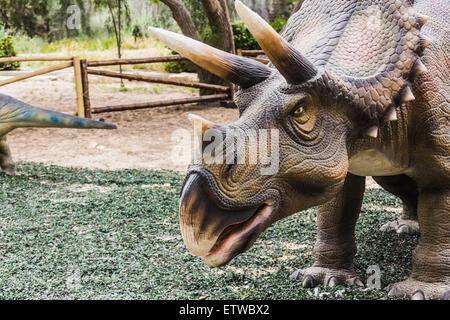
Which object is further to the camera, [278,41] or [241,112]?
[241,112]

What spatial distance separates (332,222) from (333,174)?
1.11 metres

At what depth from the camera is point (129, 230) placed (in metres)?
4.54

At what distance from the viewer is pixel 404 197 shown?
4.13 metres

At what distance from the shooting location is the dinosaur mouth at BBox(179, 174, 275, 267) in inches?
82.2

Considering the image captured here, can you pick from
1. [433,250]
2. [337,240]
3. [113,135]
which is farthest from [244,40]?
[433,250]

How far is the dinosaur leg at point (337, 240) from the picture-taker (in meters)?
3.29

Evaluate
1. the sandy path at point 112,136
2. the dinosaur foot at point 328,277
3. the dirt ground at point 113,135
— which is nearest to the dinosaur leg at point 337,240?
the dinosaur foot at point 328,277

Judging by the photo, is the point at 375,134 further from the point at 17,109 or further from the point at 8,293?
the point at 17,109

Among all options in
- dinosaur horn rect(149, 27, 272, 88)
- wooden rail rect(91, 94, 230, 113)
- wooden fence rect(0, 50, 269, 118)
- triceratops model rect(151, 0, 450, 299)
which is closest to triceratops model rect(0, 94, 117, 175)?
wooden fence rect(0, 50, 269, 118)

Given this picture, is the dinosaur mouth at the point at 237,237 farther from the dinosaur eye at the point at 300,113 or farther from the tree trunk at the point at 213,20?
the tree trunk at the point at 213,20

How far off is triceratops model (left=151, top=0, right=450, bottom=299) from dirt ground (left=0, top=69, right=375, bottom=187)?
348 centimetres

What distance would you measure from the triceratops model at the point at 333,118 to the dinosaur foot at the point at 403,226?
4.41 feet

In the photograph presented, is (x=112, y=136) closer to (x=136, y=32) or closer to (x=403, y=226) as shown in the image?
(x=403, y=226)
